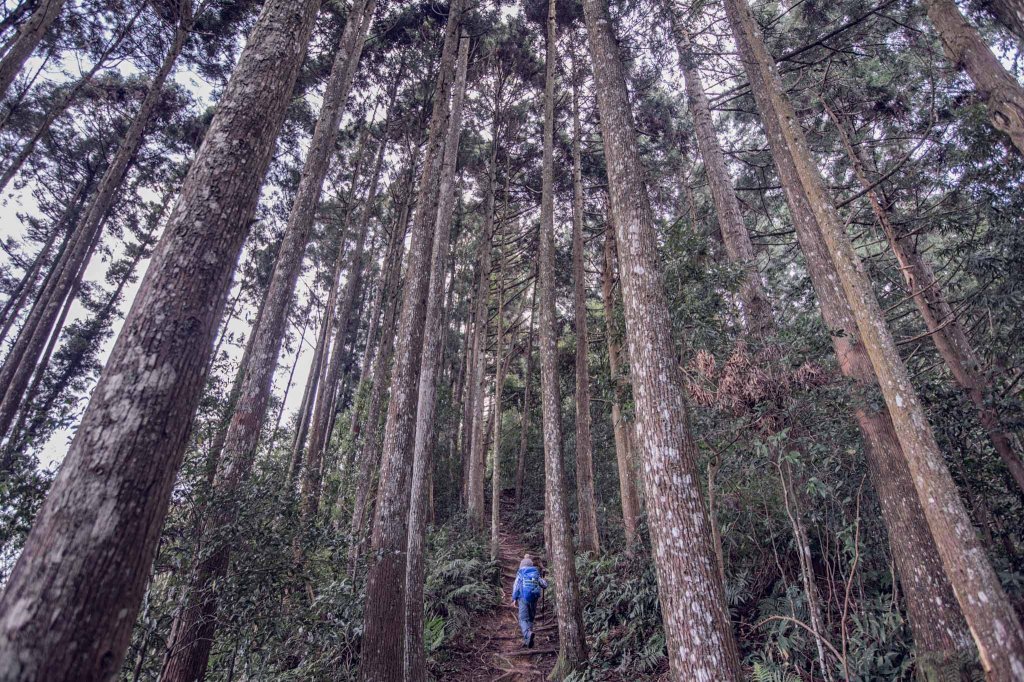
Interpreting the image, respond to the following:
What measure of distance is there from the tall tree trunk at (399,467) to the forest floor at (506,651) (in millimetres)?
2651

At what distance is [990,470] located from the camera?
16.0 feet

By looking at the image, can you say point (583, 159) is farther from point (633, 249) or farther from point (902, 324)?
point (633, 249)

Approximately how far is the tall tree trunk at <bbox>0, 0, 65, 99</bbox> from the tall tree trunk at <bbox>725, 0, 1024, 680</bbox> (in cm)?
1072

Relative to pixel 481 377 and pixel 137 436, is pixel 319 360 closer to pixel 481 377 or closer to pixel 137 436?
pixel 481 377

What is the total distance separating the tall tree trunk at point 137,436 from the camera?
1506 millimetres

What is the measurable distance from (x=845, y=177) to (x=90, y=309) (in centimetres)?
2601

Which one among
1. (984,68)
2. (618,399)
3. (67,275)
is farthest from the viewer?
(67,275)

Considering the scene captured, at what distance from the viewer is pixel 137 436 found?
1867 mm

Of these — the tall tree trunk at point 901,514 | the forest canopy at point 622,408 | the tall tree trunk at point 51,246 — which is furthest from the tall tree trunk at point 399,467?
the tall tree trunk at point 51,246

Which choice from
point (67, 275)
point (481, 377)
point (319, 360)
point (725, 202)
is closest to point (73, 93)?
point (67, 275)

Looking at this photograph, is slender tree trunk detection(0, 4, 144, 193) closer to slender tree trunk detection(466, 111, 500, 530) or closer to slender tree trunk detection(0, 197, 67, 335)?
slender tree trunk detection(0, 197, 67, 335)

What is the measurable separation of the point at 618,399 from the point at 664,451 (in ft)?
12.6

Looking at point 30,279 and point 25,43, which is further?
point 30,279

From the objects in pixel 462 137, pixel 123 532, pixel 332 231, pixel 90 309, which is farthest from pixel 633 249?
pixel 90 309
